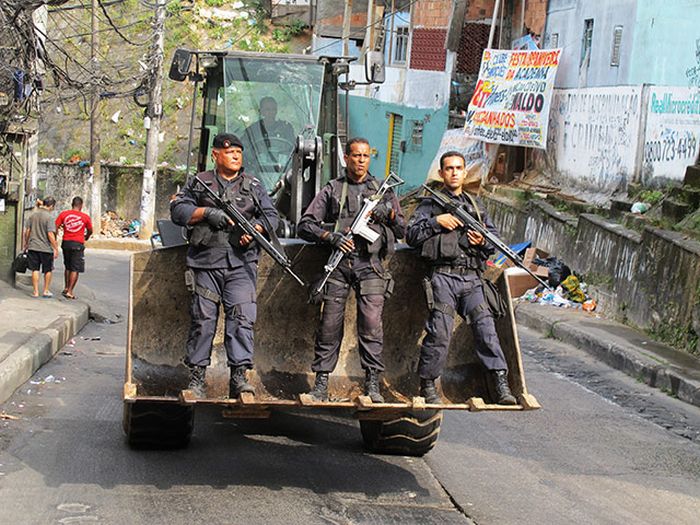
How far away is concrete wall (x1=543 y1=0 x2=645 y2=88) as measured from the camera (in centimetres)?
1967

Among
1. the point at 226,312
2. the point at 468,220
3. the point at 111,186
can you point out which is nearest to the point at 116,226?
the point at 111,186

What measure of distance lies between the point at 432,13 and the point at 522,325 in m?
16.8

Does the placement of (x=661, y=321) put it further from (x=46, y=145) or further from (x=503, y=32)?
(x=46, y=145)

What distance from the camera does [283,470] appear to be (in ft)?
23.7

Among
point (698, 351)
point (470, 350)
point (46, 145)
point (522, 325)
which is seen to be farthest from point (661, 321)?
point (46, 145)

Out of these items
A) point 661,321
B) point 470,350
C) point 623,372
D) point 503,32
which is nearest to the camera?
point 470,350

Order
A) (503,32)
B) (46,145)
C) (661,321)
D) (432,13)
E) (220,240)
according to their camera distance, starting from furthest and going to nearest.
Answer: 1. (46,145)
2. (432,13)
3. (503,32)
4. (661,321)
5. (220,240)

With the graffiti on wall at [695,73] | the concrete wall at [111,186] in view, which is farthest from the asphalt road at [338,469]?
the concrete wall at [111,186]

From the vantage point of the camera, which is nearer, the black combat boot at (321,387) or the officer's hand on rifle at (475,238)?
the black combat boot at (321,387)

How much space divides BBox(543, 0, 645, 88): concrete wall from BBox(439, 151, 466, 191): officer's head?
43.3 feet

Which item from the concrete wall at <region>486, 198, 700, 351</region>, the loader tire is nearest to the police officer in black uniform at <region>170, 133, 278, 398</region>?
the loader tire

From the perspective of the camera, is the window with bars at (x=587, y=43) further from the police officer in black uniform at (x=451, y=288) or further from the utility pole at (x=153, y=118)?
the police officer in black uniform at (x=451, y=288)

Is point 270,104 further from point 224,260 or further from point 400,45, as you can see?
point 400,45

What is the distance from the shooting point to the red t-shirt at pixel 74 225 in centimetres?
1706
